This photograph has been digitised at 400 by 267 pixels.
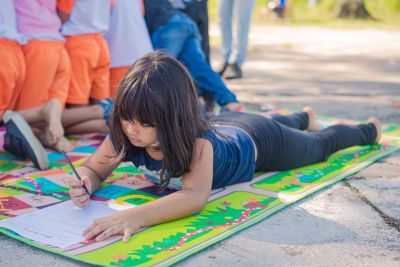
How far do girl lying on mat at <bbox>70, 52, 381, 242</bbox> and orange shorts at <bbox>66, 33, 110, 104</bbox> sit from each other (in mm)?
1235

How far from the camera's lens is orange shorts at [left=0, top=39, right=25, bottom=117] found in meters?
2.96

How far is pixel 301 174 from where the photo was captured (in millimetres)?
2652

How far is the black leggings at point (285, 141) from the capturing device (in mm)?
2566

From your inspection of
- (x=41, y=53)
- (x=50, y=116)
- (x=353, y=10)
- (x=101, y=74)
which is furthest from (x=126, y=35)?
(x=353, y=10)

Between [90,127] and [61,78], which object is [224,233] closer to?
[90,127]

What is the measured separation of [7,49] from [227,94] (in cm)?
134

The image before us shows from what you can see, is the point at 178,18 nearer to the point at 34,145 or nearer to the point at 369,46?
the point at 34,145

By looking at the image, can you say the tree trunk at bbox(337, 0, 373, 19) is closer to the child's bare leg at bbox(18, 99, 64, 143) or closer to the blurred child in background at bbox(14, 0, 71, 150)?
the blurred child in background at bbox(14, 0, 71, 150)

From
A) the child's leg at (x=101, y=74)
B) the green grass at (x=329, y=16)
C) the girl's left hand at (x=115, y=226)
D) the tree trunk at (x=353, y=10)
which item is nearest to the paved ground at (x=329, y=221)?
the girl's left hand at (x=115, y=226)

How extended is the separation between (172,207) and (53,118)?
1260 mm

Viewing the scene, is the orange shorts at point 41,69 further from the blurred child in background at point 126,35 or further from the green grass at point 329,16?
the green grass at point 329,16

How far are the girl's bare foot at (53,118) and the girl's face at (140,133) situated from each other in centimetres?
107

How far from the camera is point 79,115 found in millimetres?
3342

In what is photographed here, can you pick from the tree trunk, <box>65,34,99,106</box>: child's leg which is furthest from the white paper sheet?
the tree trunk
